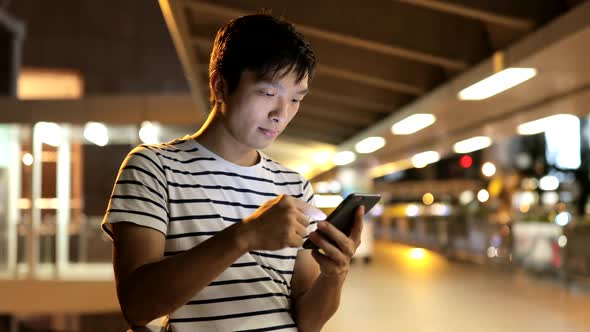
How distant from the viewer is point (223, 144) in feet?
6.67

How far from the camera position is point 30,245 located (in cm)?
1580

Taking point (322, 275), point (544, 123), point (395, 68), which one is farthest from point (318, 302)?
point (544, 123)

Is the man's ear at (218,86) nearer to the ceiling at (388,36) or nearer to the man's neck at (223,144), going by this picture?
the man's neck at (223,144)

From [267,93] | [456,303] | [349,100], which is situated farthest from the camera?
[456,303]

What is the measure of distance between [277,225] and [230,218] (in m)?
0.37

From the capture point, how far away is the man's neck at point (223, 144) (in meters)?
2.03

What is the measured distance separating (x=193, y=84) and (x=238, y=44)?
896cm

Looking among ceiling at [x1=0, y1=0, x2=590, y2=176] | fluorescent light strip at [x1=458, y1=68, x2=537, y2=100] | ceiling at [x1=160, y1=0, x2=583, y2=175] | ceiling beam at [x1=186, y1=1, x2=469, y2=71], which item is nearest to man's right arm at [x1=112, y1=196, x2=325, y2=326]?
ceiling at [x1=160, y1=0, x2=583, y2=175]

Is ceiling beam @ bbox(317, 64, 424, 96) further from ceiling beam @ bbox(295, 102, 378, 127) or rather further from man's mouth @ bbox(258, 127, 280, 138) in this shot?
man's mouth @ bbox(258, 127, 280, 138)

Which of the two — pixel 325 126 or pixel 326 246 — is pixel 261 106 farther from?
pixel 325 126

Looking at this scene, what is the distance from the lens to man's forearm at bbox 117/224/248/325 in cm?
165

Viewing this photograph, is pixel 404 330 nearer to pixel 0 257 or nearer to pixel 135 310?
pixel 135 310

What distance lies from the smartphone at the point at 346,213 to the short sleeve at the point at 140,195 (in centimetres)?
35

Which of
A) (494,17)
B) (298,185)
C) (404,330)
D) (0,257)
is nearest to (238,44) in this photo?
(298,185)
